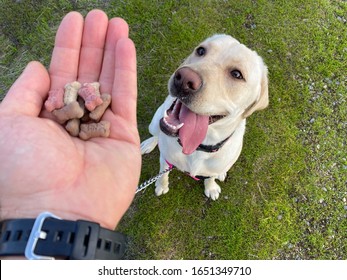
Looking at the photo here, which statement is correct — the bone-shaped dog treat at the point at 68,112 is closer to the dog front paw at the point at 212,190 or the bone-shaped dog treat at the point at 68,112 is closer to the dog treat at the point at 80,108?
the dog treat at the point at 80,108

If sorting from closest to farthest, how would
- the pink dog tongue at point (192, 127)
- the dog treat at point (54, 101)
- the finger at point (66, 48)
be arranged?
1. the dog treat at point (54, 101)
2. the pink dog tongue at point (192, 127)
3. the finger at point (66, 48)

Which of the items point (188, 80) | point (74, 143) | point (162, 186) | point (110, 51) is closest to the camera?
point (188, 80)

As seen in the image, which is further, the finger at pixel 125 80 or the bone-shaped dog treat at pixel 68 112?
the finger at pixel 125 80

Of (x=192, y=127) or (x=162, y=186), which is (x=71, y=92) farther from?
(x=162, y=186)

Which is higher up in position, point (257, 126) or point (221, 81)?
point (221, 81)

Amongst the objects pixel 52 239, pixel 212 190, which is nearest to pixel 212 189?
pixel 212 190

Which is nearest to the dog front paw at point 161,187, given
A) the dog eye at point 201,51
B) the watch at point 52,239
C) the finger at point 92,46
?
the finger at point 92,46

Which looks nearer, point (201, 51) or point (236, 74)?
point (236, 74)

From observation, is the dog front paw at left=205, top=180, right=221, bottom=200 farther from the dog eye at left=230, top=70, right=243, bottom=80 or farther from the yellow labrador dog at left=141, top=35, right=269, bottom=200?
the dog eye at left=230, top=70, right=243, bottom=80
